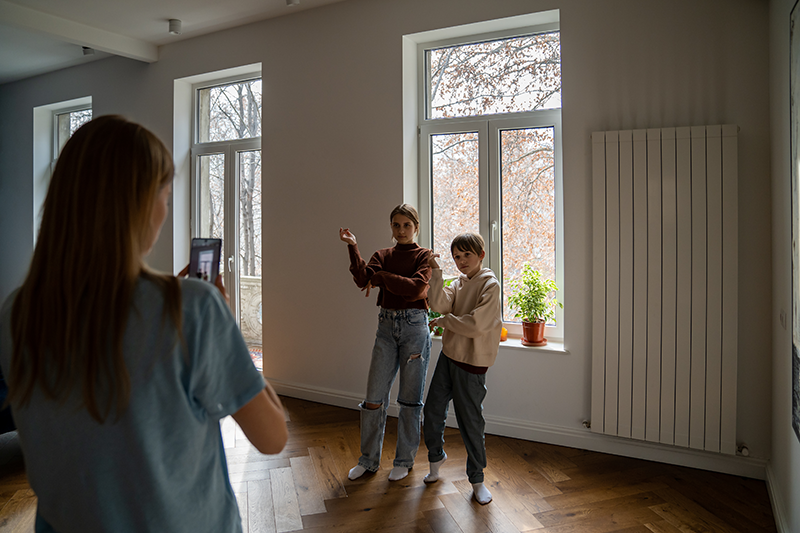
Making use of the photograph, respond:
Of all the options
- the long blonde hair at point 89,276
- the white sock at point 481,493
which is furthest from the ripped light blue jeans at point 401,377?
the long blonde hair at point 89,276

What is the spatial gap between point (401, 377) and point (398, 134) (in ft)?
5.64

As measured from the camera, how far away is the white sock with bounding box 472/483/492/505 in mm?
2363

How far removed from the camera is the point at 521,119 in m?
3.29

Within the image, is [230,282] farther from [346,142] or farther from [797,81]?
[797,81]

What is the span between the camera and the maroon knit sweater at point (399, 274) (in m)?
2.47

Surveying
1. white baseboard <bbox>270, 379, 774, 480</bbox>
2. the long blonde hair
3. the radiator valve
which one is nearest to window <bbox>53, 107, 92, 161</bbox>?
white baseboard <bbox>270, 379, 774, 480</bbox>

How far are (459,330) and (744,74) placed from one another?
6.51 ft

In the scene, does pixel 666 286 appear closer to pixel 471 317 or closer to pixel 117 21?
pixel 471 317

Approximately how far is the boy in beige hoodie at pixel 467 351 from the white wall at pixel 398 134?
81 cm

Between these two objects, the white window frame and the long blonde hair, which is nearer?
the long blonde hair

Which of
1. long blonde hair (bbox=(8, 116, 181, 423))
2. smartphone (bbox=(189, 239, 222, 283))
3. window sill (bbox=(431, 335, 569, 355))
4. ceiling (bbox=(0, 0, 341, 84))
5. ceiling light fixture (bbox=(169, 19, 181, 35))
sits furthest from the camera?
ceiling light fixture (bbox=(169, 19, 181, 35))

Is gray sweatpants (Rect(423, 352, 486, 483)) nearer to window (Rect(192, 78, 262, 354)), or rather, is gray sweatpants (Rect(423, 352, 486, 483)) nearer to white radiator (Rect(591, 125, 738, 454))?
white radiator (Rect(591, 125, 738, 454))

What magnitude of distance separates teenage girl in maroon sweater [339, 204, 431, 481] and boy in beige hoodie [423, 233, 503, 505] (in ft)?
0.29

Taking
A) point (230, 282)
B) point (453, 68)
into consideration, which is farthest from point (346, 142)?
point (230, 282)
